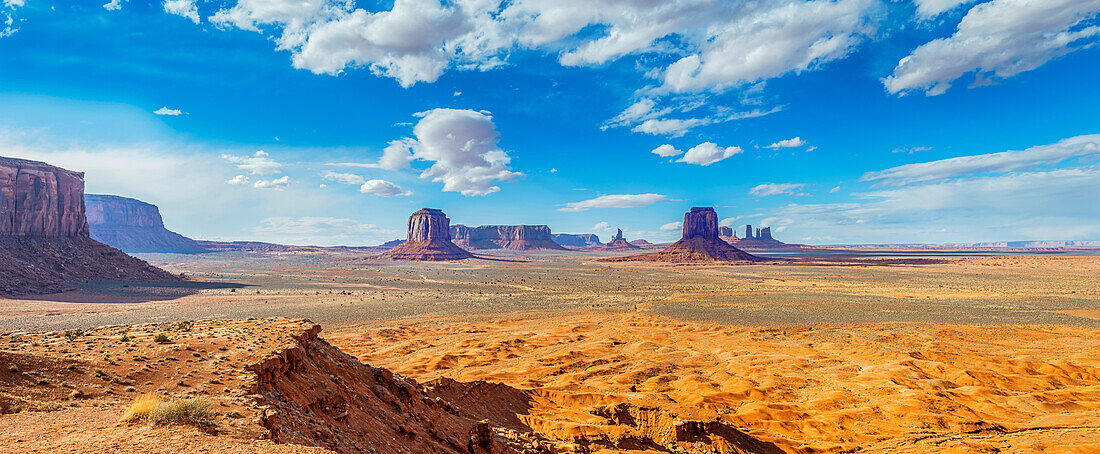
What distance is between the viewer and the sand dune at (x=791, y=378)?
1421 centimetres

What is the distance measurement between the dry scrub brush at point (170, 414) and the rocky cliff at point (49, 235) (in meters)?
66.5

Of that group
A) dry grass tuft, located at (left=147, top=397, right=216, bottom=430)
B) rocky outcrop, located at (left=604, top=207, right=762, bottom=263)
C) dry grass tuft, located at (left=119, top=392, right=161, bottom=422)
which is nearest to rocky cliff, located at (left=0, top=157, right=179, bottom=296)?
dry grass tuft, located at (left=119, top=392, right=161, bottom=422)

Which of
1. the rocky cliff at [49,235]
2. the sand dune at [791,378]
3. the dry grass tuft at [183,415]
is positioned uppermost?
the rocky cliff at [49,235]

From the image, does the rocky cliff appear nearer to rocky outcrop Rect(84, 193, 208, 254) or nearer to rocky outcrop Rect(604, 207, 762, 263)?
rocky outcrop Rect(84, 193, 208, 254)

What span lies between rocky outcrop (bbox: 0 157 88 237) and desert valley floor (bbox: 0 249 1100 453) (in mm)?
29466

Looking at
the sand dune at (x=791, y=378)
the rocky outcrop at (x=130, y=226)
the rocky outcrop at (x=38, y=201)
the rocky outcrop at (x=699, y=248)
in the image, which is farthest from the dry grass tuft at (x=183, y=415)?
the rocky outcrop at (x=130, y=226)

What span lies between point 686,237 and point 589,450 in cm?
17588

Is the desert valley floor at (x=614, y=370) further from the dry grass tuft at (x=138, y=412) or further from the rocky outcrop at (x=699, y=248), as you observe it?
the rocky outcrop at (x=699, y=248)

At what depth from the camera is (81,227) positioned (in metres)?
70.4

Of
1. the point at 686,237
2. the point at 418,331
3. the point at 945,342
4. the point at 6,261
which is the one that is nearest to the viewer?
the point at 945,342

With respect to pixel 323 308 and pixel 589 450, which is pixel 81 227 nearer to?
pixel 323 308

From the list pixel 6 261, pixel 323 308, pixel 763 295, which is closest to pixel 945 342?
pixel 763 295

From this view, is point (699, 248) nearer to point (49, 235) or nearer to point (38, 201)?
point (49, 235)

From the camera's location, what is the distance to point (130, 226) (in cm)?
17788
